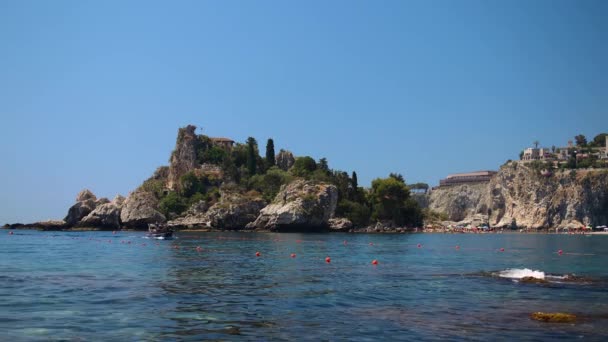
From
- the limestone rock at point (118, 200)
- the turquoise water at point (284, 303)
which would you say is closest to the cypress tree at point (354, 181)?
the limestone rock at point (118, 200)

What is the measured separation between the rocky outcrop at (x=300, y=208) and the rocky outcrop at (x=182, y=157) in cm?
4432

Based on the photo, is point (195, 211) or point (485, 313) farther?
point (195, 211)

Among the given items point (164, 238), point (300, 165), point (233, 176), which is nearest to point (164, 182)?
point (233, 176)

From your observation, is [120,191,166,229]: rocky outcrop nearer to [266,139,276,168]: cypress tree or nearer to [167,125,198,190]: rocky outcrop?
[167,125,198,190]: rocky outcrop

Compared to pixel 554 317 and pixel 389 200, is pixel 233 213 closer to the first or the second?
pixel 389 200

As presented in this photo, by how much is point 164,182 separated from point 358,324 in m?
166

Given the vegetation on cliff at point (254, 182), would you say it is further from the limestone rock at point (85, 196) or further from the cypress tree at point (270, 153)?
the limestone rock at point (85, 196)

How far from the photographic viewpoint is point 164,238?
9256cm

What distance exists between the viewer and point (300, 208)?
13762 cm

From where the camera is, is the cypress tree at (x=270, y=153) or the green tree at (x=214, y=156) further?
→ the green tree at (x=214, y=156)

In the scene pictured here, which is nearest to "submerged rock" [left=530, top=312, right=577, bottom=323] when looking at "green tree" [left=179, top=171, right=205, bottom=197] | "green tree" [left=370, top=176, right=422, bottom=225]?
"green tree" [left=370, top=176, right=422, bottom=225]

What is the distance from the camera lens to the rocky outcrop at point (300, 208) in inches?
5413

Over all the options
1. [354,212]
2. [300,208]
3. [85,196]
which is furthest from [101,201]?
[354,212]

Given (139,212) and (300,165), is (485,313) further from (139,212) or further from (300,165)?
(300,165)
